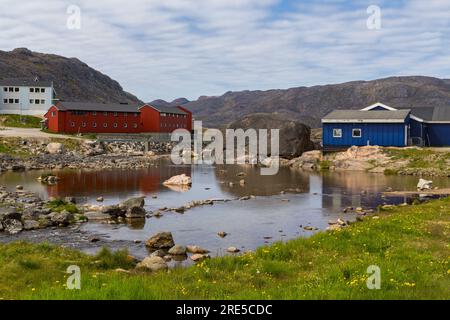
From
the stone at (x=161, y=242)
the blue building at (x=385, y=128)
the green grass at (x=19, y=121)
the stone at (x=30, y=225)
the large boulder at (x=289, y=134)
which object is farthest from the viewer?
the green grass at (x=19, y=121)

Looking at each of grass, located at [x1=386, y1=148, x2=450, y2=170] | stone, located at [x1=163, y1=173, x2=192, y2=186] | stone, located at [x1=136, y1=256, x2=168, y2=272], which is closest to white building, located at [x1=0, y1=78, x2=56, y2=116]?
stone, located at [x1=163, y1=173, x2=192, y2=186]

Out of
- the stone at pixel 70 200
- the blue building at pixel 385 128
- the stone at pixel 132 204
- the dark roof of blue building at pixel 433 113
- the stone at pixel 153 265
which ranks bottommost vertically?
the stone at pixel 153 265

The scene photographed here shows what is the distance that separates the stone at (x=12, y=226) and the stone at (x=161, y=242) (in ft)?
23.4

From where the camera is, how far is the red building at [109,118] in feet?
290

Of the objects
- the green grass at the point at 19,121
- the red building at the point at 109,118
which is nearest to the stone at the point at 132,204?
the red building at the point at 109,118

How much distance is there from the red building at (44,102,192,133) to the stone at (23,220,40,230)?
64.8 m

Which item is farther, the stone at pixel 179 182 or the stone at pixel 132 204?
the stone at pixel 179 182

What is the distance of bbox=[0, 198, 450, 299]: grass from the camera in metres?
10.4

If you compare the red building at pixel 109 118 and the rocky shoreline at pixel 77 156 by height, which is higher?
the red building at pixel 109 118

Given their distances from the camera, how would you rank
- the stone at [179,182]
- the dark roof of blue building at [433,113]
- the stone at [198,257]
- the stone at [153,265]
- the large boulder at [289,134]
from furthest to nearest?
the large boulder at [289,134]
the dark roof of blue building at [433,113]
the stone at [179,182]
the stone at [198,257]
the stone at [153,265]

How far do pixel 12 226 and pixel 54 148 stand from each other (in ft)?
152

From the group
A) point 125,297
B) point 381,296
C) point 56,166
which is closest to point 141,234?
point 125,297

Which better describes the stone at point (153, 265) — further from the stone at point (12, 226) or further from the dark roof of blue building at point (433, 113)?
the dark roof of blue building at point (433, 113)

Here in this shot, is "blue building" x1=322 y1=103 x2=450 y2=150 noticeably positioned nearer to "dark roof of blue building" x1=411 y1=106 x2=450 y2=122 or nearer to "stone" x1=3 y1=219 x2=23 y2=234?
"dark roof of blue building" x1=411 y1=106 x2=450 y2=122
